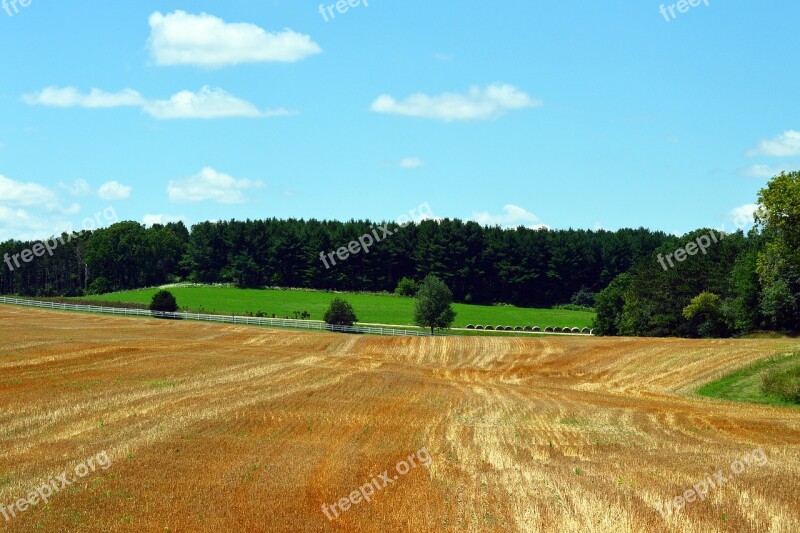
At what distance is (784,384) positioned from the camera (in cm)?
4031

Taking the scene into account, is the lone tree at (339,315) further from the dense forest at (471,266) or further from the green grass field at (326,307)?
the dense forest at (471,266)

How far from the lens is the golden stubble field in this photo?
55.0 ft

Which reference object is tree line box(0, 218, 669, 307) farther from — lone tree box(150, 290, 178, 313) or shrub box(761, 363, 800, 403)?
shrub box(761, 363, 800, 403)

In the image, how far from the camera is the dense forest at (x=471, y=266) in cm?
9375

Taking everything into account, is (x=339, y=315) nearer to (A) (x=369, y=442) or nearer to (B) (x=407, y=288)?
(B) (x=407, y=288)

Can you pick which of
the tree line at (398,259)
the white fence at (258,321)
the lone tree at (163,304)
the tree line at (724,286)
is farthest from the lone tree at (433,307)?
the tree line at (398,259)

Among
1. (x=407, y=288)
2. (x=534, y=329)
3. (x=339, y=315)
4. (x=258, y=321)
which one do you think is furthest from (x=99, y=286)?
(x=534, y=329)

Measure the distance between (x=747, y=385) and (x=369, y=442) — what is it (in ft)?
91.1

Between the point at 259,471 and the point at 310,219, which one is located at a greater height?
the point at 310,219

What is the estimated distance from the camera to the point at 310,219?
7500 inches

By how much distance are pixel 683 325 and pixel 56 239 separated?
140893mm

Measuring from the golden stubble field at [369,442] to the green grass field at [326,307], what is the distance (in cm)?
5909

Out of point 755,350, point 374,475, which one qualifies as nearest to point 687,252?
point 755,350

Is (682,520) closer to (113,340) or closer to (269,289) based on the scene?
(113,340)
